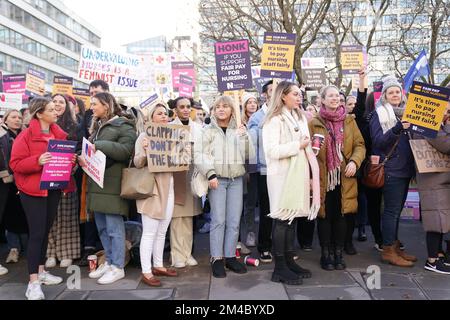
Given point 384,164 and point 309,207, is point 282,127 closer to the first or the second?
point 309,207

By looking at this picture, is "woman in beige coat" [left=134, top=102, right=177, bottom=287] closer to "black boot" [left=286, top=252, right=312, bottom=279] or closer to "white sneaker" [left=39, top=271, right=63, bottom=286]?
"white sneaker" [left=39, top=271, right=63, bottom=286]

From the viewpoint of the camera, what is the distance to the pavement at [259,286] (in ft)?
12.8

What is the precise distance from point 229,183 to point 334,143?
125cm

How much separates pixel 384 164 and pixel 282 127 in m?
1.40

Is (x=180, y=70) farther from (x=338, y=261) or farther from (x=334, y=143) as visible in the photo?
(x=338, y=261)

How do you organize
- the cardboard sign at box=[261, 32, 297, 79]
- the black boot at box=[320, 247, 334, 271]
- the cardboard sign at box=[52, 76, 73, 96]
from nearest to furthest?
the black boot at box=[320, 247, 334, 271]
the cardboard sign at box=[261, 32, 297, 79]
the cardboard sign at box=[52, 76, 73, 96]

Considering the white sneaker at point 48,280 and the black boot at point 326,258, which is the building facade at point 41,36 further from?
the black boot at point 326,258

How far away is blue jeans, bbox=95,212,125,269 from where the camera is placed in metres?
4.45

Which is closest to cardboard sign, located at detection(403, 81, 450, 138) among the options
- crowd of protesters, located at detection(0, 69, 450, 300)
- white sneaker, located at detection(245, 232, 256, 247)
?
crowd of protesters, located at detection(0, 69, 450, 300)

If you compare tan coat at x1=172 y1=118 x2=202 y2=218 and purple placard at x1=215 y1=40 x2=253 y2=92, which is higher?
purple placard at x1=215 y1=40 x2=253 y2=92

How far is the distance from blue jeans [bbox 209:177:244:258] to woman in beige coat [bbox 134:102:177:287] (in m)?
0.50

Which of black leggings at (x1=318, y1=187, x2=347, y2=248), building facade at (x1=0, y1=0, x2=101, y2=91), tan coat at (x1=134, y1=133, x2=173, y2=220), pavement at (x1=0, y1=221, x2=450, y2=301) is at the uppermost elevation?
building facade at (x1=0, y1=0, x2=101, y2=91)

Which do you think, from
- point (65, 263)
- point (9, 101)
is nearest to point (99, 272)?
point (65, 263)
